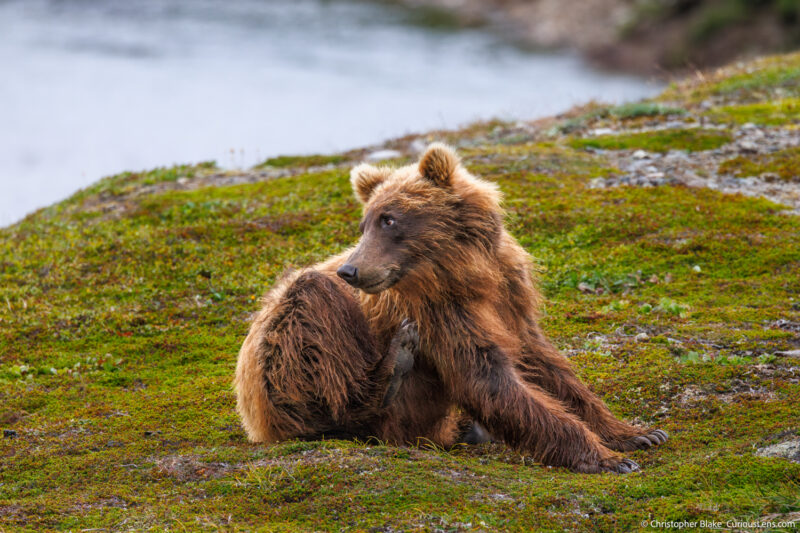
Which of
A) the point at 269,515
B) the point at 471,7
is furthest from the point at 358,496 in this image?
the point at 471,7

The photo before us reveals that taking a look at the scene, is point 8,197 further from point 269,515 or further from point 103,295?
point 269,515

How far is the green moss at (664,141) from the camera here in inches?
544

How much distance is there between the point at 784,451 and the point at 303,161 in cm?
1232

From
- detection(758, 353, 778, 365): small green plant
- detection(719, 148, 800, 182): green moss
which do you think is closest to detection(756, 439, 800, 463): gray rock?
detection(758, 353, 778, 365): small green plant

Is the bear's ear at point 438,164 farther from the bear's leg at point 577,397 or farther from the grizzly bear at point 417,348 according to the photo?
the bear's leg at point 577,397

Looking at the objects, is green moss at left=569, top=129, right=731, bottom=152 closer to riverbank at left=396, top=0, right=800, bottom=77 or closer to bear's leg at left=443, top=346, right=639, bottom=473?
bear's leg at left=443, top=346, right=639, bottom=473

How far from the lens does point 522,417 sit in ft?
19.1

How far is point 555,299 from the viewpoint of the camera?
9.86 metres

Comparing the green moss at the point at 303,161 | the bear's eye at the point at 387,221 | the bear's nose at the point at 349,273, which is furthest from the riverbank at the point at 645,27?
the bear's nose at the point at 349,273

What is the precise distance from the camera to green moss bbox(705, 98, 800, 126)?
1473cm

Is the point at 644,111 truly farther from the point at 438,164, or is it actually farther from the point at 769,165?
the point at 438,164

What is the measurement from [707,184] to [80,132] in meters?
24.0

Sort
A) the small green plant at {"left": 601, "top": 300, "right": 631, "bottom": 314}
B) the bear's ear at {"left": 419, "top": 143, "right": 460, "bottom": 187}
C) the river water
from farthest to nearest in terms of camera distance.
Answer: the river water
the small green plant at {"left": 601, "top": 300, "right": 631, "bottom": 314}
the bear's ear at {"left": 419, "top": 143, "right": 460, "bottom": 187}

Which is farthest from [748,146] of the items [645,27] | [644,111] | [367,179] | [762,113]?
[645,27]
